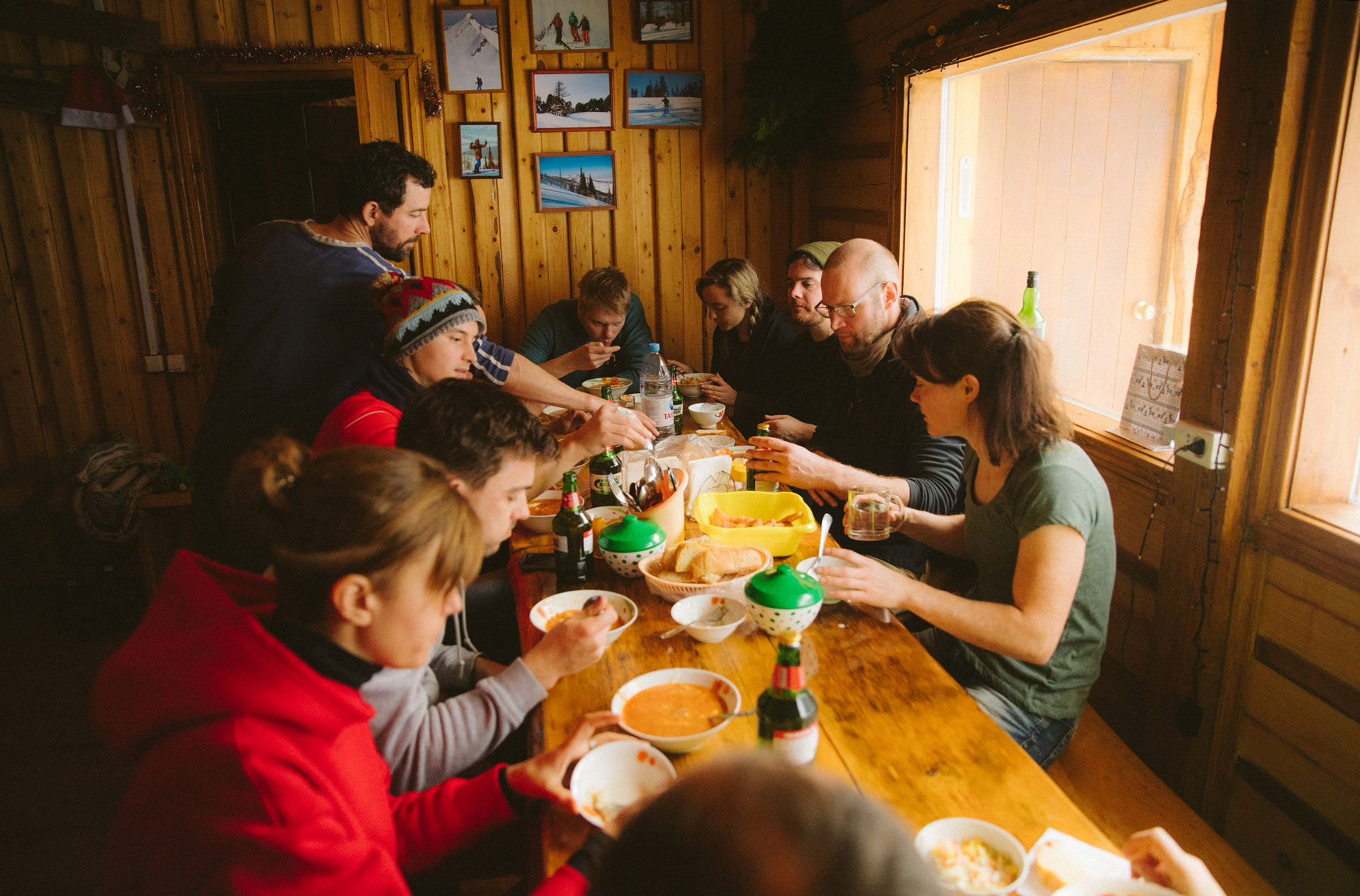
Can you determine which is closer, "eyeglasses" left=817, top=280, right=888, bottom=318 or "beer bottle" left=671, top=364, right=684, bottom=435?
"eyeglasses" left=817, top=280, right=888, bottom=318

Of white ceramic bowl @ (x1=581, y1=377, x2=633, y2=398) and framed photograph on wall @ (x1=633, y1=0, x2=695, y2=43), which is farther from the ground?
framed photograph on wall @ (x1=633, y1=0, x2=695, y2=43)

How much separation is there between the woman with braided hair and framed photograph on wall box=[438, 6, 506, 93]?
1.88 metres

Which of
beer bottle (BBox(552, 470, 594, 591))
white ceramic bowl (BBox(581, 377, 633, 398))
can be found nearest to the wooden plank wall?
white ceramic bowl (BBox(581, 377, 633, 398))

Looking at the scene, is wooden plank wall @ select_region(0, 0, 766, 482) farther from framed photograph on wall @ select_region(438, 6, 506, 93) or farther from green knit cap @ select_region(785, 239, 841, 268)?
green knit cap @ select_region(785, 239, 841, 268)

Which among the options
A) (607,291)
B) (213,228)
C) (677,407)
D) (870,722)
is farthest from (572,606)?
(213,228)

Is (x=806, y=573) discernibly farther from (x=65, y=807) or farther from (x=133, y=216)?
(x=133, y=216)

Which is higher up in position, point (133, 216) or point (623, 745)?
point (133, 216)

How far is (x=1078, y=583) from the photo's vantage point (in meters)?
1.65

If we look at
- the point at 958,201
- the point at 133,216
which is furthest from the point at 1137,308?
the point at 133,216

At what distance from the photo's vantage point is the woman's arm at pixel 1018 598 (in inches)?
59.8

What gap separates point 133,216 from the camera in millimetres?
4535

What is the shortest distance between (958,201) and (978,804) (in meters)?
3.43

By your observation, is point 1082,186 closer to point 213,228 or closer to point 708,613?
point 708,613

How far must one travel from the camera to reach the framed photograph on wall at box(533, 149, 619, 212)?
5004 millimetres
